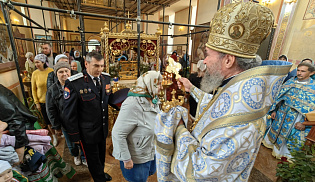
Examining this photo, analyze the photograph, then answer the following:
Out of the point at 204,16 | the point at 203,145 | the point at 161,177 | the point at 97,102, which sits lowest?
the point at 161,177

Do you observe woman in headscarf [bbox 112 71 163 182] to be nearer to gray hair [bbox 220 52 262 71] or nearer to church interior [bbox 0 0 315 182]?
church interior [bbox 0 0 315 182]

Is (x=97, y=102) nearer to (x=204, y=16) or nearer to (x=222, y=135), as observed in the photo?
(x=222, y=135)

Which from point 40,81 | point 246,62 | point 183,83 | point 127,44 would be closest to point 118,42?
point 127,44

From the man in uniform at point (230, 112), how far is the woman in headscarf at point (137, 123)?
21.4 inches

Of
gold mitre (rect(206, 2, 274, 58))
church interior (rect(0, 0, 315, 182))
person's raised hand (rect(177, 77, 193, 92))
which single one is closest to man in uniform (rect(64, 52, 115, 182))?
church interior (rect(0, 0, 315, 182))

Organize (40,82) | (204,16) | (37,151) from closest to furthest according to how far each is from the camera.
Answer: (37,151) → (40,82) → (204,16)

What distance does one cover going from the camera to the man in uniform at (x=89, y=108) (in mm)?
1861

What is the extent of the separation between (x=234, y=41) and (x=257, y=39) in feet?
0.47

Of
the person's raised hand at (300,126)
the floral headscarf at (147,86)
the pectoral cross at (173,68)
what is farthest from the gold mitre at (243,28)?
the person's raised hand at (300,126)

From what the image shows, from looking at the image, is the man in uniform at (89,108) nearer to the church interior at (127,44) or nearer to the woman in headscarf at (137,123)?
the church interior at (127,44)

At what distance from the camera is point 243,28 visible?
34.8 inches

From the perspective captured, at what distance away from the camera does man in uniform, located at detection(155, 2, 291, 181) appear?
766 millimetres

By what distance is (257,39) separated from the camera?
901 mm

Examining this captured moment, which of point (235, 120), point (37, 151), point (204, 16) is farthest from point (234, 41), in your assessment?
point (204, 16)
